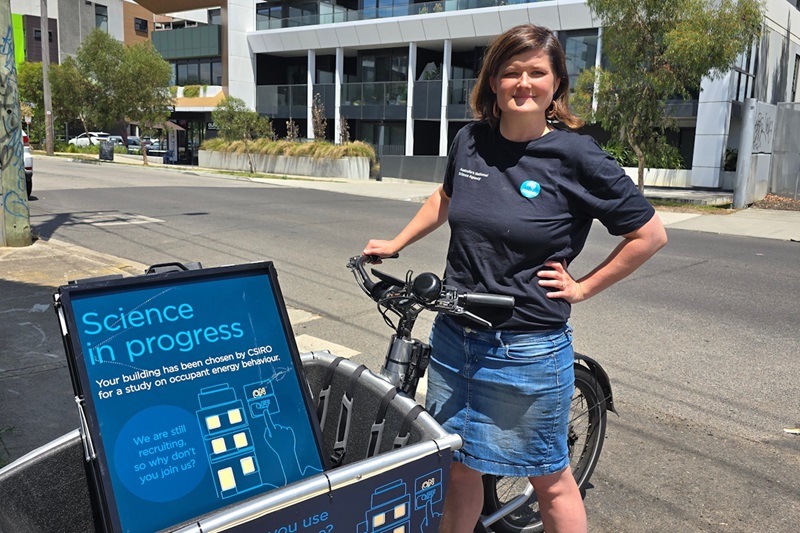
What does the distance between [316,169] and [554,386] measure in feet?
87.8

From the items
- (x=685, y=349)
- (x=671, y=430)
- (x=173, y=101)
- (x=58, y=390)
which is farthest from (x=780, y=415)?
(x=173, y=101)

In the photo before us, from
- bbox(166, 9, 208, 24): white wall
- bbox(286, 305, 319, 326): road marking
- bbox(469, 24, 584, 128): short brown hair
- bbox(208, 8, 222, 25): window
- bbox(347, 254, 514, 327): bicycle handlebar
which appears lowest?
bbox(286, 305, 319, 326): road marking

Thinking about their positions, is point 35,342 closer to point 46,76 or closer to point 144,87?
point 144,87

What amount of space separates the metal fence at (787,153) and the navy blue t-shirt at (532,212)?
20140 mm

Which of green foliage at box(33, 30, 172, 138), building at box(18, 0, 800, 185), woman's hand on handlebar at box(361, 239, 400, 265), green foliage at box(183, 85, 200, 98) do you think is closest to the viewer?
woman's hand on handlebar at box(361, 239, 400, 265)

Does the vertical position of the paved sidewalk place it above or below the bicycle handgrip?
below

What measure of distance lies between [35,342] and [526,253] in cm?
435

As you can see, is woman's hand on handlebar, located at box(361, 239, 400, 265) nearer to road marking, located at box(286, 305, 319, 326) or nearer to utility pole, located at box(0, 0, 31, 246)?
road marking, located at box(286, 305, 319, 326)

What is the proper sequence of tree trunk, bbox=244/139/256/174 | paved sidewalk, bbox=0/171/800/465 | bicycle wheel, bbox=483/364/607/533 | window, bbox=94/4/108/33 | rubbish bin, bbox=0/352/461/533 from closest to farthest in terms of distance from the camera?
rubbish bin, bbox=0/352/461/533
bicycle wheel, bbox=483/364/607/533
paved sidewalk, bbox=0/171/800/465
tree trunk, bbox=244/139/256/174
window, bbox=94/4/108/33

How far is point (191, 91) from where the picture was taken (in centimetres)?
4088

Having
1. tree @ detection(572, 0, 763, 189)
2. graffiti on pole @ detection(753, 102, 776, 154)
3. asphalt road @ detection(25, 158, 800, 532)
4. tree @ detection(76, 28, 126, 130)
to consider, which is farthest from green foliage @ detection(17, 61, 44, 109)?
graffiti on pole @ detection(753, 102, 776, 154)

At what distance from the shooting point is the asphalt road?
3.44 m

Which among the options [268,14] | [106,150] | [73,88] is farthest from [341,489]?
[268,14]

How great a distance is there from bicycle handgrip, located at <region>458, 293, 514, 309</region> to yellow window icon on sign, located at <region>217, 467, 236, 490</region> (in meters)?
0.87
